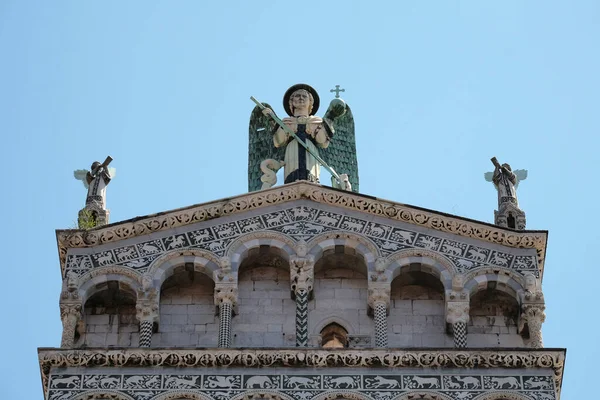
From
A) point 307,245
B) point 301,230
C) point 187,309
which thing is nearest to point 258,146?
point 301,230

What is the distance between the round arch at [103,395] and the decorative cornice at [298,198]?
1.99m

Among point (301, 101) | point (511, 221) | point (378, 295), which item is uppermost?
point (301, 101)

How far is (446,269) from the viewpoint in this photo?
1019 inches

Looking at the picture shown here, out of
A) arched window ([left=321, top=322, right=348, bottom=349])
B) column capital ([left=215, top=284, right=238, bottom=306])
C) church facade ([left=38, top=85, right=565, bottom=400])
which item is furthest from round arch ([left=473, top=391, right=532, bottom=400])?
column capital ([left=215, top=284, right=238, bottom=306])

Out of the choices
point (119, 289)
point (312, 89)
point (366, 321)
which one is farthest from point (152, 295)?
point (312, 89)

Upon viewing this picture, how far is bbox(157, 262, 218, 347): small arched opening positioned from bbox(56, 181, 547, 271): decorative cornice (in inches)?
25.6

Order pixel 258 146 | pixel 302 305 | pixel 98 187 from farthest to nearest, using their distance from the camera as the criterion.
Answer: pixel 258 146 < pixel 98 187 < pixel 302 305

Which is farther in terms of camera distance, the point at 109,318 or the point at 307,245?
the point at 307,245

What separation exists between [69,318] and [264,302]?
218 cm

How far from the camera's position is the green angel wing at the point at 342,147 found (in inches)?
1125

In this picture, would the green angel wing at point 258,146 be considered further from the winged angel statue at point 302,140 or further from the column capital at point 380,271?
the column capital at point 380,271

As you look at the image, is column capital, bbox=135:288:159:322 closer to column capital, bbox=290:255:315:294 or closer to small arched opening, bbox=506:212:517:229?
column capital, bbox=290:255:315:294

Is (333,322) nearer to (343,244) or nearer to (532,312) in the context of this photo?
(343,244)

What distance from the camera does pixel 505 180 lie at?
27.1 metres
